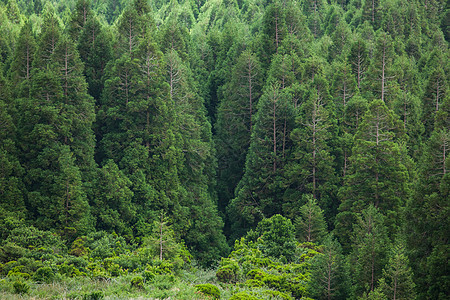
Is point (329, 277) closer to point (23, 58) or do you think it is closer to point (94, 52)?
point (94, 52)

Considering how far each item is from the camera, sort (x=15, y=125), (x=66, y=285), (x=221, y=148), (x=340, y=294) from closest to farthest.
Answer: (x=66, y=285) < (x=340, y=294) < (x=15, y=125) < (x=221, y=148)

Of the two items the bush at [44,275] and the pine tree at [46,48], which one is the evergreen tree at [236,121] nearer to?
the pine tree at [46,48]

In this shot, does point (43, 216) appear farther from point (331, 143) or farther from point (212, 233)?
point (331, 143)

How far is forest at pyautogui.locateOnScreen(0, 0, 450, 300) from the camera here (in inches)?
1185

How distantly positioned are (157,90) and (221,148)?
37.9 feet

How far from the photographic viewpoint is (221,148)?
2197 inches

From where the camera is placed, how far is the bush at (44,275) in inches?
1088

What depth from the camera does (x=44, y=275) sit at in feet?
92.6

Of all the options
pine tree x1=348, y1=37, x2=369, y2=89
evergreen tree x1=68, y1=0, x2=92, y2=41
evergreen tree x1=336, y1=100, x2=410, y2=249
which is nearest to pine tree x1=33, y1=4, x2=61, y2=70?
evergreen tree x1=68, y1=0, x2=92, y2=41

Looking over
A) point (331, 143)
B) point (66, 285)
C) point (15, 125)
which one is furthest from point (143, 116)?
point (66, 285)

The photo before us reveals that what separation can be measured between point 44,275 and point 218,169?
29506mm

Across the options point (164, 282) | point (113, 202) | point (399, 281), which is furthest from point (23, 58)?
point (399, 281)

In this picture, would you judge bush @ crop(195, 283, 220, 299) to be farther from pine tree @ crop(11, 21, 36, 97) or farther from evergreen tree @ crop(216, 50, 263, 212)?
pine tree @ crop(11, 21, 36, 97)

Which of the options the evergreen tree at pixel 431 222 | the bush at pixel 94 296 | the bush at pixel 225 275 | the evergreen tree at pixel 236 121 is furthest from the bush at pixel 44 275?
the evergreen tree at pixel 236 121
